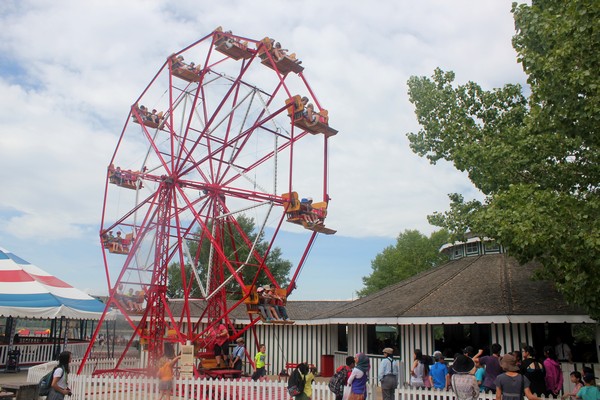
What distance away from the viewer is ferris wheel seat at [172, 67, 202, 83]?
1934 centimetres

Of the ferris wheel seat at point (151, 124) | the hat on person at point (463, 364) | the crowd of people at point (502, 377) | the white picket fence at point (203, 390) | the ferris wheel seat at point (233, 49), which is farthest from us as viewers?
the ferris wheel seat at point (151, 124)

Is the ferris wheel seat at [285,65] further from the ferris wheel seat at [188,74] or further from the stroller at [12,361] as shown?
the stroller at [12,361]

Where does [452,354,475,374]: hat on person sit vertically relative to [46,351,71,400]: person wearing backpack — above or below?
above

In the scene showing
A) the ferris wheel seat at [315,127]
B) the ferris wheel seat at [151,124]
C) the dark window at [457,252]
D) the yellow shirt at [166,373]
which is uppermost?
the ferris wheel seat at [151,124]

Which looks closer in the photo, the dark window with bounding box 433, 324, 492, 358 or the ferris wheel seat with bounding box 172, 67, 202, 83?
the dark window with bounding box 433, 324, 492, 358

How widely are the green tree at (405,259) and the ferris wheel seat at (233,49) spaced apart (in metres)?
37.3

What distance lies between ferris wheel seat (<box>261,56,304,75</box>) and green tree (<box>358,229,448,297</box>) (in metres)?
37.0

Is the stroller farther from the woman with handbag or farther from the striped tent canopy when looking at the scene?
the woman with handbag

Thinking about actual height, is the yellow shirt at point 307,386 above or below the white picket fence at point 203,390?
above

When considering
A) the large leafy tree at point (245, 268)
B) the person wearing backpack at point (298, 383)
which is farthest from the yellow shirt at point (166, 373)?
the large leafy tree at point (245, 268)

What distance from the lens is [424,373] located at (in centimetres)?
1192

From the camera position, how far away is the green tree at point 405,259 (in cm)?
5267

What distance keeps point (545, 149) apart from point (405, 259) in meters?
43.2

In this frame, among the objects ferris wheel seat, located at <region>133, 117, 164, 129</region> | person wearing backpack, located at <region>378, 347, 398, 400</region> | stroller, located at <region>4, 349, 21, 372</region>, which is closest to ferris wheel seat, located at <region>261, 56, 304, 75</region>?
ferris wheel seat, located at <region>133, 117, 164, 129</region>
